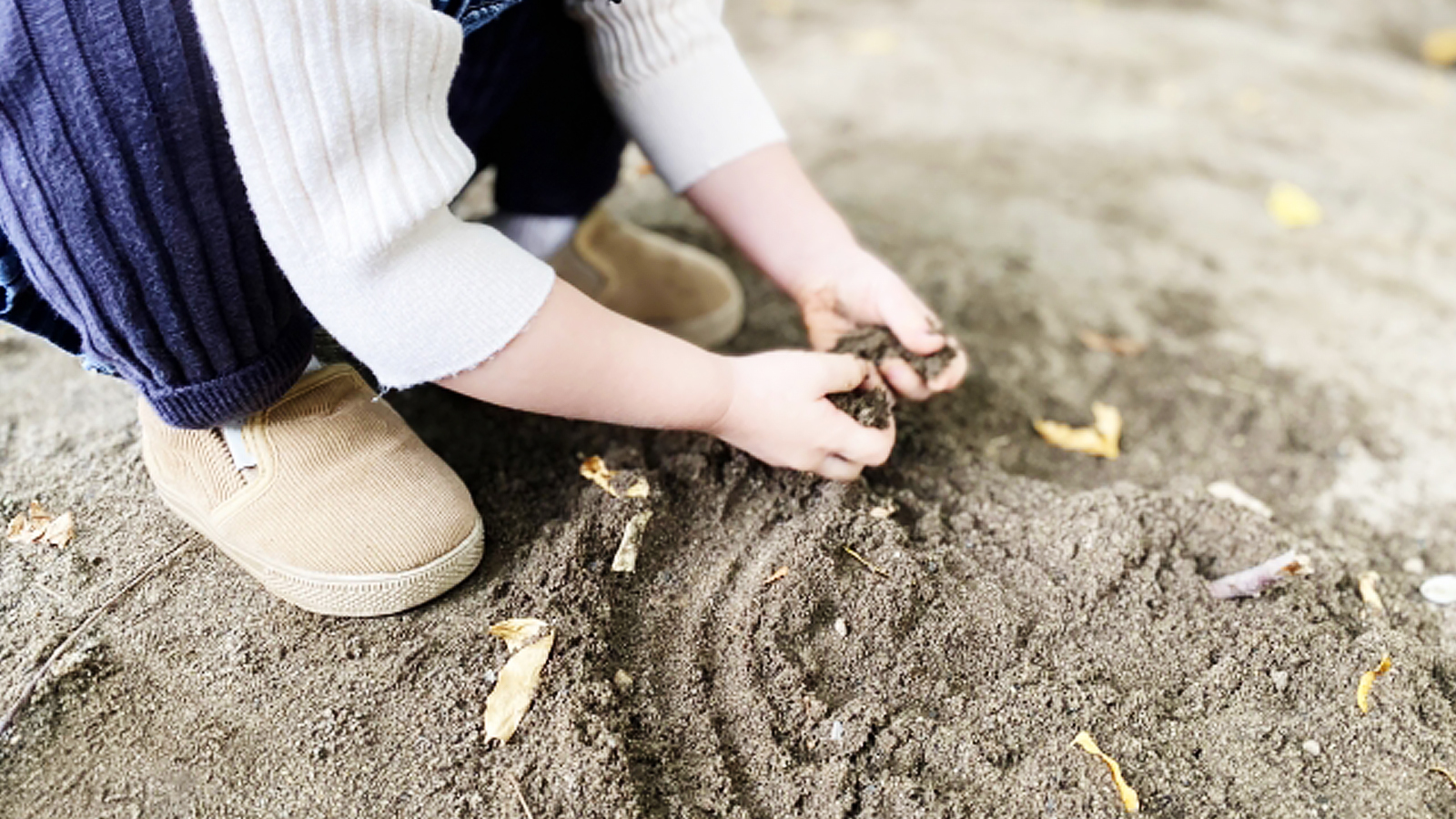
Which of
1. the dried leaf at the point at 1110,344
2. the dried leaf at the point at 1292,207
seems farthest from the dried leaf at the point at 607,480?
the dried leaf at the point at 1292,207

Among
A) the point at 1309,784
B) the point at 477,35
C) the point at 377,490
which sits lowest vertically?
the point at 1309,784

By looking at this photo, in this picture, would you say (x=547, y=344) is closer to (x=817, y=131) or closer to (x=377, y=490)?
(x=377, y=490)

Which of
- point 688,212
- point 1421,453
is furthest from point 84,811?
point 1421,453

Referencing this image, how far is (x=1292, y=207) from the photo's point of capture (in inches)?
85.0

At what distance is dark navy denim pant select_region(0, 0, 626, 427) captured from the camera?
89 cm

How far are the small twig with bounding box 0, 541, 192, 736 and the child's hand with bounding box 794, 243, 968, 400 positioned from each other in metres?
0.78

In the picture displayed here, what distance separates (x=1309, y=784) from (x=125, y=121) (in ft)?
4.01

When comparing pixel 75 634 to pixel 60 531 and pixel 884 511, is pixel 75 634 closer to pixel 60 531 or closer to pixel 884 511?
pixel 60 531

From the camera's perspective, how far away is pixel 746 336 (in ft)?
5.51

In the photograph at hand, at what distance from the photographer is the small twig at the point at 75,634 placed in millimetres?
985

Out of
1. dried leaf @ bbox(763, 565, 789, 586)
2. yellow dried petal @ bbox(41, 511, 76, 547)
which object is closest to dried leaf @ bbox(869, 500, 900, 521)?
dried leaf @ bbox(763, 565, 789, 586)

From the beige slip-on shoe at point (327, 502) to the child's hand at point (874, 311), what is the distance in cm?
51

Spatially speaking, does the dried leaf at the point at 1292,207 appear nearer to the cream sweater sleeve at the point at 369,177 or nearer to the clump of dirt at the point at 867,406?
the clump of dirt at the point at 867,406

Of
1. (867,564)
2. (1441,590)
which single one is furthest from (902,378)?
(1441,590)
